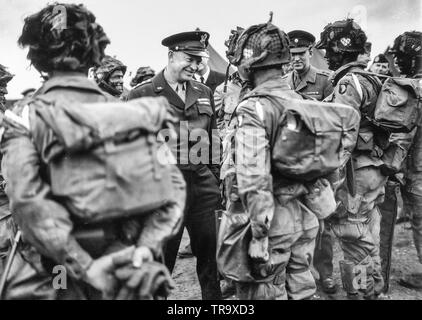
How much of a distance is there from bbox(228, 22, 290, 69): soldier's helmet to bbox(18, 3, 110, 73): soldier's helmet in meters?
1.28

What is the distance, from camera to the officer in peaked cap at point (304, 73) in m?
5.91

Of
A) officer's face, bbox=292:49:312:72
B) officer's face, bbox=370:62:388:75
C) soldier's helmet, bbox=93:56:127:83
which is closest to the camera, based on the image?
officer's face, bbox=292:49:312:72

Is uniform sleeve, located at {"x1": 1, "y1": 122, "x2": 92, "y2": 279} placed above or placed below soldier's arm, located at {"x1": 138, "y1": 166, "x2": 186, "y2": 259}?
above

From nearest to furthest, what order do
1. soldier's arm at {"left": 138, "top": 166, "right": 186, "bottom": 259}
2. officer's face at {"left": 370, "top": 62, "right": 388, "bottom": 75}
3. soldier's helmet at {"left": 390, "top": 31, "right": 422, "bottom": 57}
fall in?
soldier's arm at {"left": 138, "top": 166, "right": 186, "bottom": 259} < soldier's helmet at {"left": 390, "top": 31, "right": 422, "bottom": 57} < officer's face at {"left": 370, "top": 62, "right": 388, "bottom": 75}

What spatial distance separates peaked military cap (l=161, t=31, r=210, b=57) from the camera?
427 cm

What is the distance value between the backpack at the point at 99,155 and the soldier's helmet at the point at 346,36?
10.6ft

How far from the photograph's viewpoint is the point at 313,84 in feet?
19.5

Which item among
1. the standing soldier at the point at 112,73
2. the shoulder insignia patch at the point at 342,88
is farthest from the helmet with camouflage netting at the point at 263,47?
the standing soldier at the point at 112,73

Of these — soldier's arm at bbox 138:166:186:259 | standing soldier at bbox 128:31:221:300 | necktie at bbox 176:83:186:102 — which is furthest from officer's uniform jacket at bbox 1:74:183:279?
necktie at bbox 176:83:186:102

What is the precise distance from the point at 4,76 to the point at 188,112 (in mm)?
2377

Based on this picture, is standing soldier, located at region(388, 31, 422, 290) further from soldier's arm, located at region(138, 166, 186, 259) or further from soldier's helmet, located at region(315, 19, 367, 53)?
soldier's arm, located at region(138, 166, 186, 259)

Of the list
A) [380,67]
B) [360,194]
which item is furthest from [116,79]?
[380,67]
